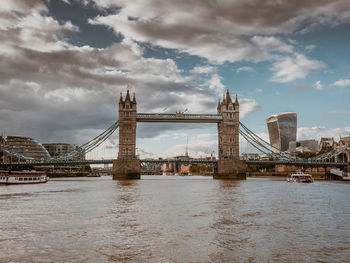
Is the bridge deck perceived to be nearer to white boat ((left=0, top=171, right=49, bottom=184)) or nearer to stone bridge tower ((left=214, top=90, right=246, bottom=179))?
stone bridge tower ((left=214, top=90, right=246, bottom=179))

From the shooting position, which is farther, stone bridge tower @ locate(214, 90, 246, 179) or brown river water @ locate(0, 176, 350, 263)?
stone bridge tower @ locate(214, 90, 246, 179)

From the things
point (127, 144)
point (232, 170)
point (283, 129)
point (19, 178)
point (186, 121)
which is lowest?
point (19, 178)

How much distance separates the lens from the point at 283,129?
161375 millimetres

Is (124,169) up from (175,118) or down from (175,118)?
down

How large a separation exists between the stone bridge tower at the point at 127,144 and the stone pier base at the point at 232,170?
14482 millimetres

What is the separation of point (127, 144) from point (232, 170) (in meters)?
19.0

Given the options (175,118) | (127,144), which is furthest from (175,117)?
(127,144)

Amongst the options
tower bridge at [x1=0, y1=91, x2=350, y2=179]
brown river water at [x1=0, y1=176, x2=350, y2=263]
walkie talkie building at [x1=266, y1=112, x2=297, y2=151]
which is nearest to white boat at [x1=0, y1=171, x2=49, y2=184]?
tower bridge at [x1=0, y1=91, x2=350, y2=179]

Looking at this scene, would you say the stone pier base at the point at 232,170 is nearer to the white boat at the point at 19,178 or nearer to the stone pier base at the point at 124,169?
the stone pier base at the point at 124,169

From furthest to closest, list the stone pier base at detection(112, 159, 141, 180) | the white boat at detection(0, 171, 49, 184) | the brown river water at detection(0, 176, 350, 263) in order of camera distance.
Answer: the stone pier base at detection(112, 159, 141, 180) < the white boat at detection(0, 171, 49, 184) < the brown river water at detection(0, 176, 350, 263)

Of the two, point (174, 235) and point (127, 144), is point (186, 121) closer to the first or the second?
point (127, 144)

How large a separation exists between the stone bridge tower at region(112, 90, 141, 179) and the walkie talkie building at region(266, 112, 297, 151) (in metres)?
109

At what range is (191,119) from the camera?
2516 inches

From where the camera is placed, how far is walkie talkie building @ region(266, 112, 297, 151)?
527 ft
